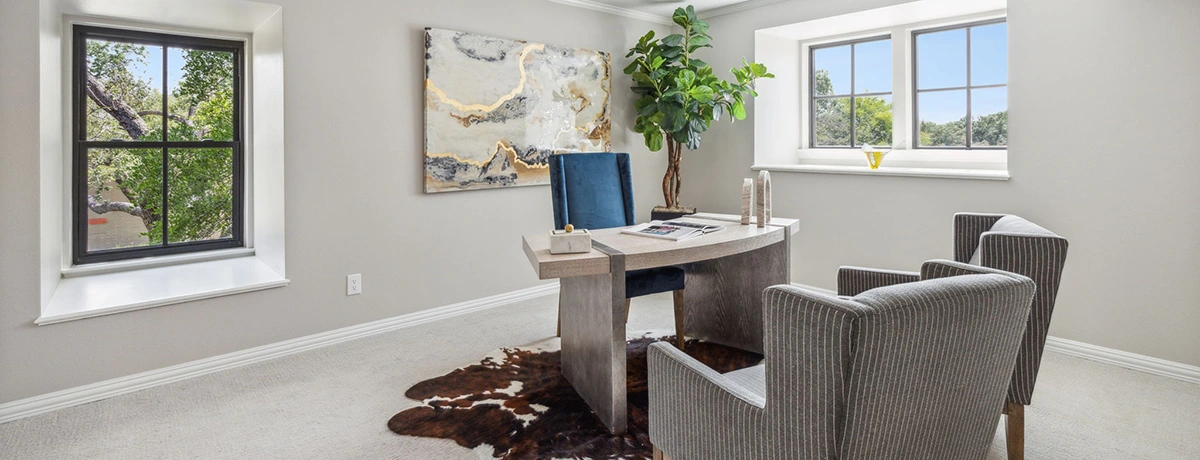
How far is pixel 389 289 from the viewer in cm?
354

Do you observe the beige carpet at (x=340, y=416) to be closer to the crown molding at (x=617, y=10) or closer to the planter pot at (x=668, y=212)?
the planter pot at (x=668, y=212)

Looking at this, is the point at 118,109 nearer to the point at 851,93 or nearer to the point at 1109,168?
the point at 851,93

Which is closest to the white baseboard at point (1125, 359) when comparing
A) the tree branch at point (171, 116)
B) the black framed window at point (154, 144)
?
the black framed window at point (154, 144)

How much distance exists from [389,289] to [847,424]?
9.69 ft

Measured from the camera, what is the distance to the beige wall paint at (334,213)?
2389 mm

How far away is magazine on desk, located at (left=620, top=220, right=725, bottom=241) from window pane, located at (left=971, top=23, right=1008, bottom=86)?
231 centimetres

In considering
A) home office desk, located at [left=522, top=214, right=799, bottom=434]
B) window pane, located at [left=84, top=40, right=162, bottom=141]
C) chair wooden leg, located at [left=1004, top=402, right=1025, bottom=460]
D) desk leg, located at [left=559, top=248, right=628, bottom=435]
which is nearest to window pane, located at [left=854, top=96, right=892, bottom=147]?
home office desk, located at [left=522, top=214, right=799, bottom=434]

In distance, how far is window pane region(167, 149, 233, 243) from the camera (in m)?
3.36

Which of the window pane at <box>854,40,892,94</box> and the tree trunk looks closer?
the window pane at <box>854,40,892,94</box>

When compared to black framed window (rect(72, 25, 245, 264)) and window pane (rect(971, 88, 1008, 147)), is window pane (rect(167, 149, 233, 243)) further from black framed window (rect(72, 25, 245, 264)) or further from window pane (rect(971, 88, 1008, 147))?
window pane (rect(971, 88, 1008, 147))

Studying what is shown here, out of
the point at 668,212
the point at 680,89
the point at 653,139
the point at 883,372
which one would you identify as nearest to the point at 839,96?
the point at 680,89

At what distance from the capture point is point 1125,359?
297 cm

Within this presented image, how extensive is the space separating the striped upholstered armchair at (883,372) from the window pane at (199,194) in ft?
10.8

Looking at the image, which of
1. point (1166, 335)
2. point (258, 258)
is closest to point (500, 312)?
point (258, 258)
